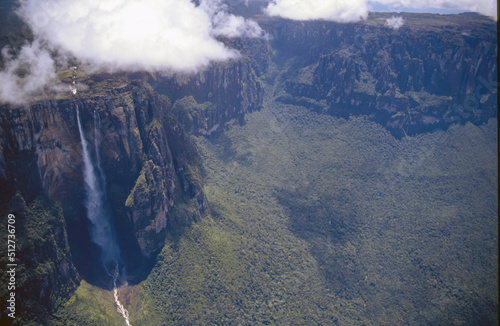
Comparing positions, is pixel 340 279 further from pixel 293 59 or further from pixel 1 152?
pixel 293 59

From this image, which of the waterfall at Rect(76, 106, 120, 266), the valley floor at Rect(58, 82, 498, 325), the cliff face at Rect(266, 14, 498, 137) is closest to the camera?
the waterfall at Rect(76, 106, 120, 266)

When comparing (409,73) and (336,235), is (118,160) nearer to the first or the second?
(336,235)

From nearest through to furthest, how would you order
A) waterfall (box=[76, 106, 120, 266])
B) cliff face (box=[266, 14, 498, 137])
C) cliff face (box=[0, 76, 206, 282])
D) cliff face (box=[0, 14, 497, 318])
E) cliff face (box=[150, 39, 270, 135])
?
cliff face (box=[0, 76, 206, 282]), cliff face (box=[0, 14, 497, 318]), waterfall (box=[76, 106, 120, 266]), cliff face (box=[150, 39, 270, 135]), cliff face (box=[266, 14, 498, 137])

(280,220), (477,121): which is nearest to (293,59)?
(477,121)

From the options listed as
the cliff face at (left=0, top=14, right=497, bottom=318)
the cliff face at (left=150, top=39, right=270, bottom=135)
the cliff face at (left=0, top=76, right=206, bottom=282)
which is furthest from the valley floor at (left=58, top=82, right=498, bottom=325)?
the cliff face at (left=0, top=76, right=206, bottom=282)

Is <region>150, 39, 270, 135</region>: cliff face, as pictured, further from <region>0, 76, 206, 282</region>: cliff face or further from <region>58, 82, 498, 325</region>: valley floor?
<region>0, 76, 206, 282</region>: cliff face

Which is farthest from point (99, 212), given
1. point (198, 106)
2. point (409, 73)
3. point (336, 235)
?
point (409, 73)
